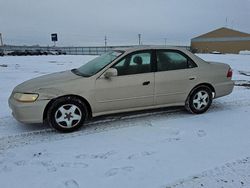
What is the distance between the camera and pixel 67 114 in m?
4.38

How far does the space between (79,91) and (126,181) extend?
2008 mm

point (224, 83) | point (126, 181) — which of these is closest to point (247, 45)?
point (224, 83)

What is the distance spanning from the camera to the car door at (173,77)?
16.3 ft

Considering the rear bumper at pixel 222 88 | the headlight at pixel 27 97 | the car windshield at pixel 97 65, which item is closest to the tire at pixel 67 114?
the headlight at pixel 27 97

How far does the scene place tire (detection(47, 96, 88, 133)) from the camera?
430 centimetres

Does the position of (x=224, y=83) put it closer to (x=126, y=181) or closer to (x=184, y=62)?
(x=184, y=62)

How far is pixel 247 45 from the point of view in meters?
54.5

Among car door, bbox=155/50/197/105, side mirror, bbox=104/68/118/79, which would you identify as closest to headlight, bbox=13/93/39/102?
side mirror, bbox=104/68/118/79

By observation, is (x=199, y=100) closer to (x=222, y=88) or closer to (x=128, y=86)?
(x=222, y=88)

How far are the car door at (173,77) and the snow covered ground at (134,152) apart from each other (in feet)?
1.39

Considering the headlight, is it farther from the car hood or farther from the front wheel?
the front wheel

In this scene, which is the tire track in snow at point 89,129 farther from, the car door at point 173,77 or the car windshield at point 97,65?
the car windshield at point 97,65

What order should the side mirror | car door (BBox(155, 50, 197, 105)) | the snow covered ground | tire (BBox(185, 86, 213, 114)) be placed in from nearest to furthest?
the snow covered ground
the side mirror
car door (BBox(155, 50, 197, 105))
tire (BBox(185, 86, 213, 114))

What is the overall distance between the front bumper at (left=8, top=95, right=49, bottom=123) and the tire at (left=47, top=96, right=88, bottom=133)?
139mm
